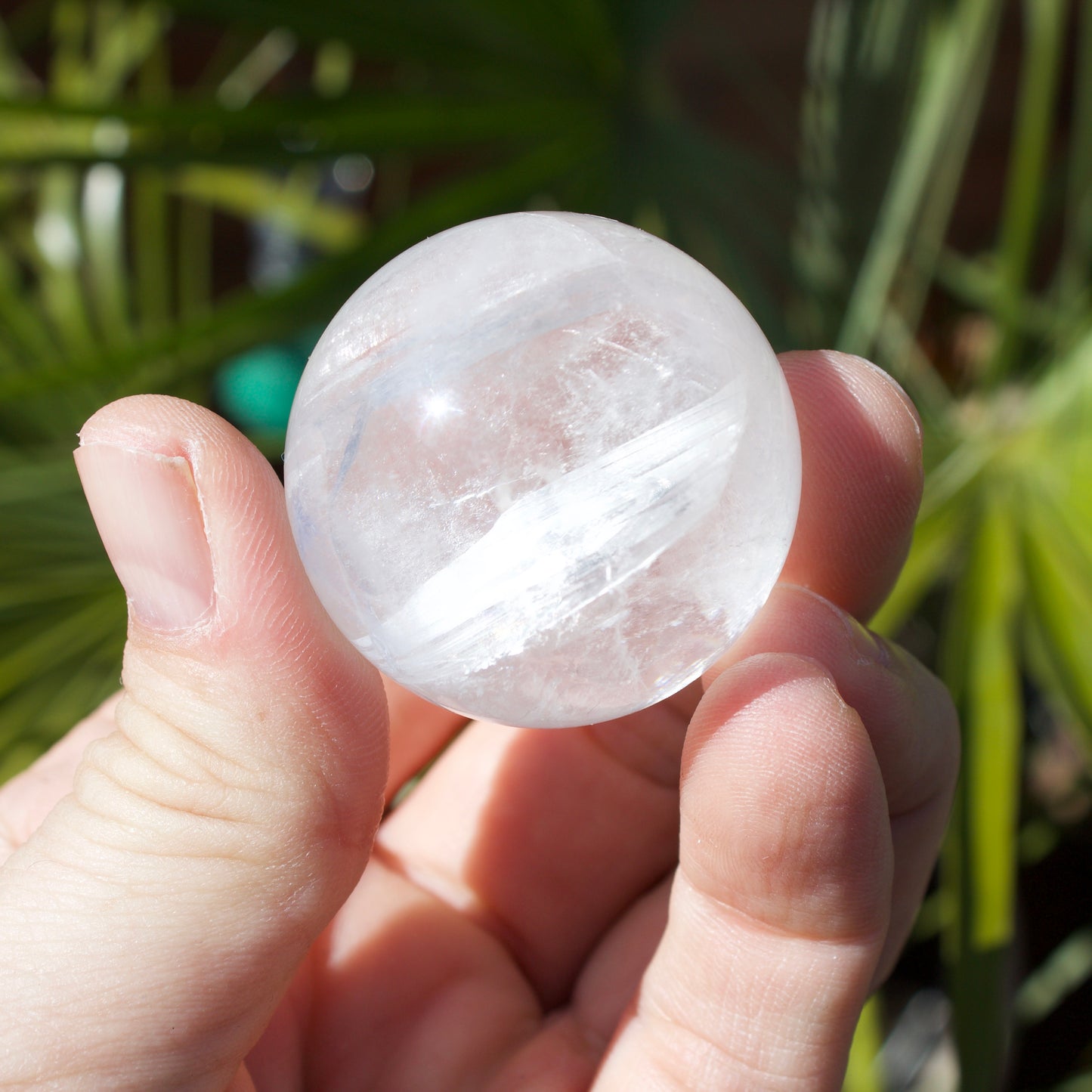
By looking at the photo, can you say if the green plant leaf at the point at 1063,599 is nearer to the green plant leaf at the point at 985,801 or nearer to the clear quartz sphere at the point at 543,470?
the green plant leaf at the point at 985,801

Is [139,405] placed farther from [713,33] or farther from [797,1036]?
[713,33]

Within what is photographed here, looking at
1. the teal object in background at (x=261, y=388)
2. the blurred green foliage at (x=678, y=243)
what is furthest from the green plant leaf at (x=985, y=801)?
Answer: the teal object in background at (x=261, y=388)

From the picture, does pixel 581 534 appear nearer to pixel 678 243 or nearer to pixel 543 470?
pixel 543 470

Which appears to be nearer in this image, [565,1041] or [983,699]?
[565,1041]

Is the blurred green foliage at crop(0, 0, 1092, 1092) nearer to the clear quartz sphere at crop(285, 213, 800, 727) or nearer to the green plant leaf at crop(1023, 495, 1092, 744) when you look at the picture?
the green plant leaf at crop(1023, 495, 1092, 744)

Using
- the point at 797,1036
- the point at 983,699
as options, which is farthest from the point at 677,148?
the point at 797,1036

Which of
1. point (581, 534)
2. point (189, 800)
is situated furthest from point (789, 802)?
point (189, 800)

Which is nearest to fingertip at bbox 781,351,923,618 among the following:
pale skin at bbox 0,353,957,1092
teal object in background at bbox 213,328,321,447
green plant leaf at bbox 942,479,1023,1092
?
pale skin at bbox 0,353,957,1092
